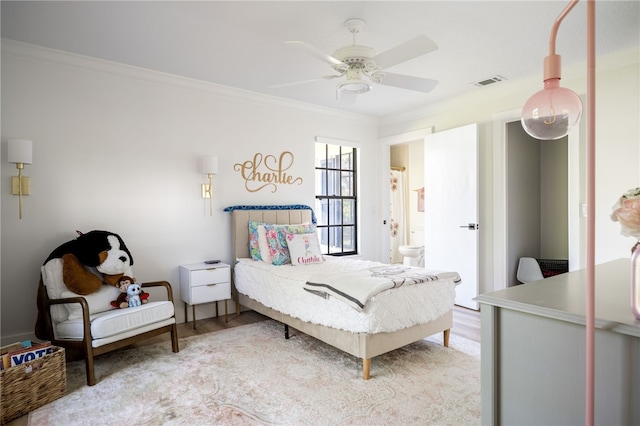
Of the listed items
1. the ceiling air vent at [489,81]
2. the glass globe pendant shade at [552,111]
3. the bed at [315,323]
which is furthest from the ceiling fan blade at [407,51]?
the ceiling air vent at [489,81]

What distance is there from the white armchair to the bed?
3.12 ft

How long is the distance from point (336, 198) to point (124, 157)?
9.32 ft

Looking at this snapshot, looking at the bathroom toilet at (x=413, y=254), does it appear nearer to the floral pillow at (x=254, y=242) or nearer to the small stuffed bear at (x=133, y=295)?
the floral pillow at (x=254, y=242)

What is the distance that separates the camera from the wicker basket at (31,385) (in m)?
2.02

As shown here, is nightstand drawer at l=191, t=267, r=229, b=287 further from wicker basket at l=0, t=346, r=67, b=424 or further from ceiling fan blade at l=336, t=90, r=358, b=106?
ceiling fan blade at l=336, t=90, r=358, b=106

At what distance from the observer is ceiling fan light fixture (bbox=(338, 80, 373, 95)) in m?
2.52

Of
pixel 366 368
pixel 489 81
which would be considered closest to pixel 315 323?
pixel 366 368

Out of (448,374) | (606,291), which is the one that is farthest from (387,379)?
(606,291)

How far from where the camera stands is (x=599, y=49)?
3.14 meters

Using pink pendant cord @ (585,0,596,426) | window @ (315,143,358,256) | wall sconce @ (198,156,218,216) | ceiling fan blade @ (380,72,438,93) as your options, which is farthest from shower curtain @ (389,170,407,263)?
pink pendant cord @ (585,0,596,426)

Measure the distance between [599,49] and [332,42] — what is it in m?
2.40

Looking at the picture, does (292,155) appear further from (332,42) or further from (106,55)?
(106,55)

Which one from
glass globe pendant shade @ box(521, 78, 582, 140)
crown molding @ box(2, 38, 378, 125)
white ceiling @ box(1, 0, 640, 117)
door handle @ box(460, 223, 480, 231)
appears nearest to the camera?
glass globe pendant shade @ box(521, 78, 582, 140)

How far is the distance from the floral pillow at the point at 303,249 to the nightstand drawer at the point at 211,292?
76cm
